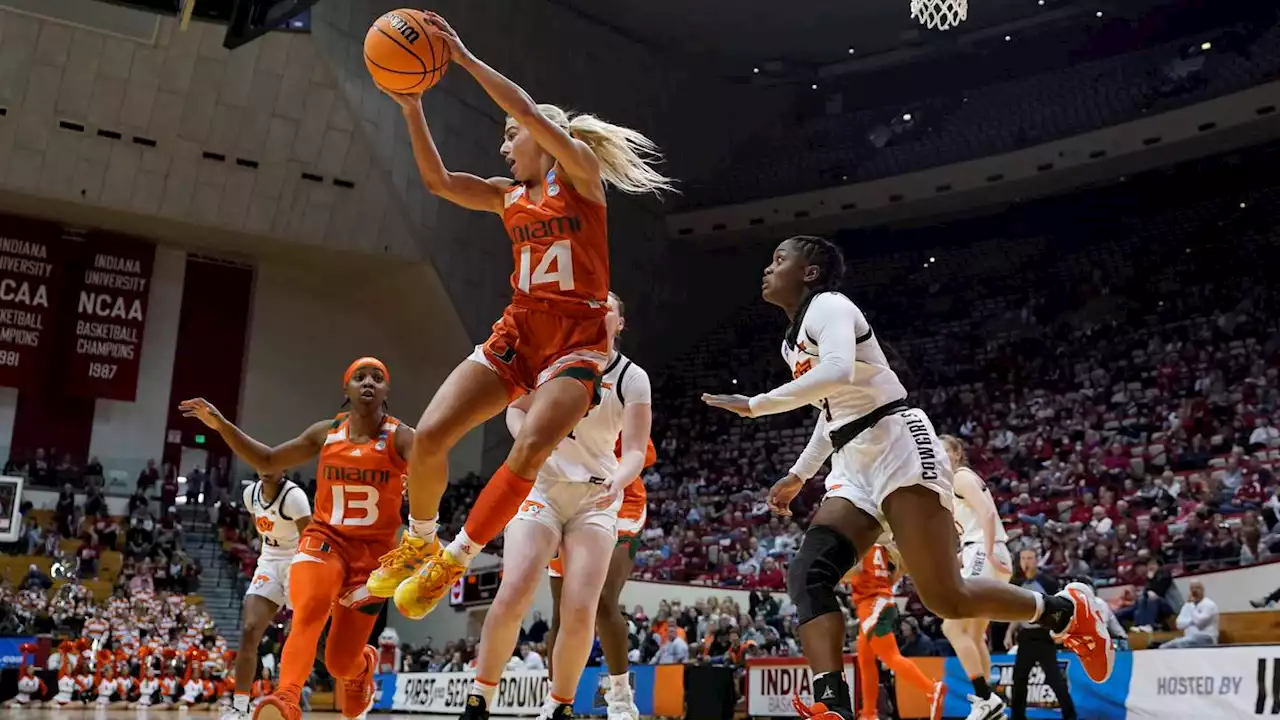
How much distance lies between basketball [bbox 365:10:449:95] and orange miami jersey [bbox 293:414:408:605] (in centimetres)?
247

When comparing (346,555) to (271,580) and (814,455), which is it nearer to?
(814,455)

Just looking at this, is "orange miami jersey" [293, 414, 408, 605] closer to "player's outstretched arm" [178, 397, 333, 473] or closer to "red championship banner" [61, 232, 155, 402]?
"player's outstretched arm" [178, 397, 333, 473]

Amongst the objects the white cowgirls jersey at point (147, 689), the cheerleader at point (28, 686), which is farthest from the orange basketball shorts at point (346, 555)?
the white cowgirls jersey at point (147, 689)

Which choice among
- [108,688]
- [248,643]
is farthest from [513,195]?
[108,688]

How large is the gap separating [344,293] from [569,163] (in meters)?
27.3

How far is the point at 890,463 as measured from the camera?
525cm

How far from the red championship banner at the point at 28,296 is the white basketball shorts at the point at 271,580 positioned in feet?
67.8

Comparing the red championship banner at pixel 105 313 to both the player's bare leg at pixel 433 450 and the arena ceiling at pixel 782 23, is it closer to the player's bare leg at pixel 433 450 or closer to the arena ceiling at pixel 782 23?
the arena ceiling at pixel 782 23

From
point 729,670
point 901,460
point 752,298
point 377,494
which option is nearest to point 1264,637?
point 729,670

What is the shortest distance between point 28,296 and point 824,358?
26.5 metres

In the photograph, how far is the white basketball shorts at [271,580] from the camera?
9.03 metres

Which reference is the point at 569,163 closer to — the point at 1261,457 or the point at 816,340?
the point at 816,340

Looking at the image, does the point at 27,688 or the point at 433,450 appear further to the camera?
the point at 27,688

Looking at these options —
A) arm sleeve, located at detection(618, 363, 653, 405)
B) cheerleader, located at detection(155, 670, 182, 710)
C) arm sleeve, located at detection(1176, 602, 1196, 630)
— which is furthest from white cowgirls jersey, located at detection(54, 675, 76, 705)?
arm sleeve, located at detection(1176, 602, 1196, 630)
